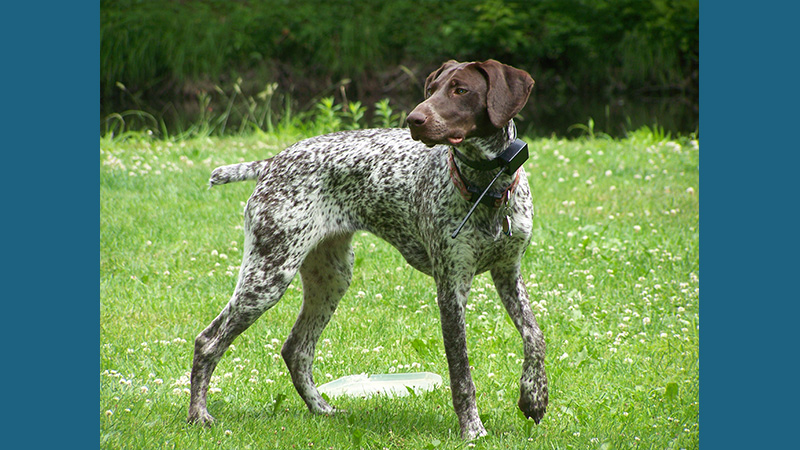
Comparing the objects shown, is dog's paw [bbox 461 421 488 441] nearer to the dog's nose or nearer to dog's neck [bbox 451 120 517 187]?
dog's neck [bbox 451 120 517 187]

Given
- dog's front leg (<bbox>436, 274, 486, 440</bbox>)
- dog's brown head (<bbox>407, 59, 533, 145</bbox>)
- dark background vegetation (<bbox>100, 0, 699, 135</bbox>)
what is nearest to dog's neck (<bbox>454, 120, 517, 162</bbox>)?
dog's brown head (<bbox>407, 59, 533, 145</bbox>)

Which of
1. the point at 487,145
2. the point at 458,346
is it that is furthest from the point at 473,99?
the point at 458,346

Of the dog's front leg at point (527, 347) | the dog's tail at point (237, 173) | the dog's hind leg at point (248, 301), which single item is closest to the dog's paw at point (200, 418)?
the dog's hind leg at point (248, 301)

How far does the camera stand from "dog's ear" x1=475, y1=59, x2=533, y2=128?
12.1 ft

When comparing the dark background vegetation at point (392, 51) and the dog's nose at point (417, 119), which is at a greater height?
the dog's nose at point (417, 119)

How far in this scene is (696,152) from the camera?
1107 cm

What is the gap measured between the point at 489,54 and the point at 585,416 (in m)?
19.5

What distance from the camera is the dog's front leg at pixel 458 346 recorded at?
4102 mm

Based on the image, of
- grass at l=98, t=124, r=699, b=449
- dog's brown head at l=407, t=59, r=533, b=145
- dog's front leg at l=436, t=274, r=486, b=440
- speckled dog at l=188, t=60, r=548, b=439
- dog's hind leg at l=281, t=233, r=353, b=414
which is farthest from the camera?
dog's hind leg at l=281, t=233, r=353, b=414

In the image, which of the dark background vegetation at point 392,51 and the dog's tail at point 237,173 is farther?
the dark background vegetation at point 392,51

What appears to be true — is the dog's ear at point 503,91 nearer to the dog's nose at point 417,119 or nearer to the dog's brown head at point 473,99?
the dog's brown head at point 473,99

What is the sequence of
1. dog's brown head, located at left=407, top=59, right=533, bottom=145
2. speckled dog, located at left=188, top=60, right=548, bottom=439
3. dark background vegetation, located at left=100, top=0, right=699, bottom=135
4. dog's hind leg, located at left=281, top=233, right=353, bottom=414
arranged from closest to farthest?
dog's brown head, located at left=407, top=59, right=533, bottom=145, speckled dog, located at left=188, top=60, right=548, bottom=439, dog's hind leg, located at left=281, top=233, right=353, bottom=414, dark background vegetation, located at left=100, top=0, right=699, bottom=135

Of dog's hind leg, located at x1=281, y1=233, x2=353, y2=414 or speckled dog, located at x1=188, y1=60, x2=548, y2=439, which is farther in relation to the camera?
dog's hind leg, located at x1=281, y1=233, x2=353, y2=414

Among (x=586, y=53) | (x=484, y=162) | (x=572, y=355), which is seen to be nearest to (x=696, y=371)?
(x=572, y=355)
